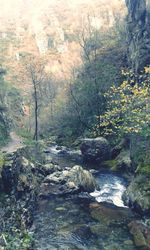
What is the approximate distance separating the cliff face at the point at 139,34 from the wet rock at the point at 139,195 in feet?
81.3

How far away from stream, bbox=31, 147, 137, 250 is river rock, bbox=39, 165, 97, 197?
2.63 feet

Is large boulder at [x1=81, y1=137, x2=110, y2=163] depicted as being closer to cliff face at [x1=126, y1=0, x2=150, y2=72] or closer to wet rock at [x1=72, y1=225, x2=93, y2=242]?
cliff face at [x1=126, y1=0, x2=150, y2=72]

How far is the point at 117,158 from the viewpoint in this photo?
39.2 m

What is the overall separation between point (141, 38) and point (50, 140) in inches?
918

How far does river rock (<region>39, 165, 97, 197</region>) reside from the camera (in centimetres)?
2884

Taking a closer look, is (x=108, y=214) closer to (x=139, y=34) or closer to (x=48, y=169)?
(x=48, y=169)

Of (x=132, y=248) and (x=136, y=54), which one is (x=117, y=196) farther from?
(x=136, y=54)

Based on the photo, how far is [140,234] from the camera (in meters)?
20.5

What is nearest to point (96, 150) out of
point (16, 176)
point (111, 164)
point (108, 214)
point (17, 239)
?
point (111, 164)

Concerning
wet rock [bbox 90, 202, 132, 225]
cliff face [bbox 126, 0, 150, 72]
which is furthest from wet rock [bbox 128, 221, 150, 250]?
cliff face [bbox 126, 0, 150, 72]

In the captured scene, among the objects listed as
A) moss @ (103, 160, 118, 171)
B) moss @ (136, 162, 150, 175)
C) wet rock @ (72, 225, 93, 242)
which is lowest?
moss @ (103, 160, 118, 171)

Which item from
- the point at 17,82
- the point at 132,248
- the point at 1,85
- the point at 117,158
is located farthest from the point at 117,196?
the point at 17,82

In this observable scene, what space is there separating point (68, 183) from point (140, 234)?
1015 centimetres

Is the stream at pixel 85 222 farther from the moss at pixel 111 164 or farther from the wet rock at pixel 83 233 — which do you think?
the moss at pixel 111 164
